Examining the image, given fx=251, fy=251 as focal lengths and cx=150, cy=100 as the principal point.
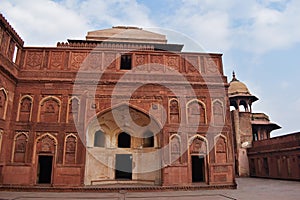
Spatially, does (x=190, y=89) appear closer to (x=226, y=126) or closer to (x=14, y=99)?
(x=226, y=126)

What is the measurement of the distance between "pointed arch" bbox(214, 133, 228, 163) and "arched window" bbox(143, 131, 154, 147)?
4.00m

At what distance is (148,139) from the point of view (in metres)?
15.6

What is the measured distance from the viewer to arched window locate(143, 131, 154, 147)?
50.5ft

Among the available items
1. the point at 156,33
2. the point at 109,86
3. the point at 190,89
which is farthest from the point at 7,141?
the point at 156,33

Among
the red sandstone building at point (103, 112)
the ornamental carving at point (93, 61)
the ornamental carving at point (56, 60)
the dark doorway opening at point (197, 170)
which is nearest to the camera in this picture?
the red sandstone building at point (103, 112)

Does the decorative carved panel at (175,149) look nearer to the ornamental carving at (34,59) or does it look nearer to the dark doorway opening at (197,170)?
the dark doorway opening at (197,170)

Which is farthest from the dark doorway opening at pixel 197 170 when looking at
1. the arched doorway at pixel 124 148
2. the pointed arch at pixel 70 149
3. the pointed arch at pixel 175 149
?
the pointed arch at pixel 70 149

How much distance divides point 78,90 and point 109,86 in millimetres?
1617

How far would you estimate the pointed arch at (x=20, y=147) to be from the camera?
11.9 metres

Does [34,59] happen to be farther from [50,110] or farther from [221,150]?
[221,150]

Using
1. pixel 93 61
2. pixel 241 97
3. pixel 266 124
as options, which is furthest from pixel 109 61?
pixel 266 124

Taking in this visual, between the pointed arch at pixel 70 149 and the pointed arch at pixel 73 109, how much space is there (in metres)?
0.82

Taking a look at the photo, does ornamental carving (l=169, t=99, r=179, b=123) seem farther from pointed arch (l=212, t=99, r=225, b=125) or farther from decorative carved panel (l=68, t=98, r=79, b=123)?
decorative carved panel (l=68, t=98, r=79, b=123)

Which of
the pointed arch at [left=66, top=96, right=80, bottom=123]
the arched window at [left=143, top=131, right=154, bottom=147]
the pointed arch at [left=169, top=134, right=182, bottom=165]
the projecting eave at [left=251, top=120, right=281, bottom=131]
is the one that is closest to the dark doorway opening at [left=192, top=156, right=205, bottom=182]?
the pointed arch at [left=169, top=134, right=182, bottom=165]
